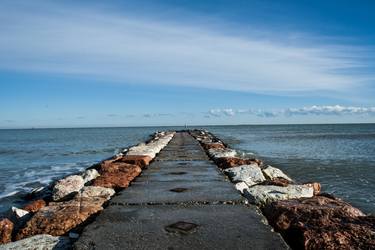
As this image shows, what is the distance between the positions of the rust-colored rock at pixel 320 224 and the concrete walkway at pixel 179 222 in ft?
0.52

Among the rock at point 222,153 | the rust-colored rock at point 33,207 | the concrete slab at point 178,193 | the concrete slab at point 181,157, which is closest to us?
the concrete slab at point 178,193

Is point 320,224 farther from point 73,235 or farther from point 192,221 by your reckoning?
point 73,235

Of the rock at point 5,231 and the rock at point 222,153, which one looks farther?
the rock at point 222,153

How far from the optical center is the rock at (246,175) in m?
5.01

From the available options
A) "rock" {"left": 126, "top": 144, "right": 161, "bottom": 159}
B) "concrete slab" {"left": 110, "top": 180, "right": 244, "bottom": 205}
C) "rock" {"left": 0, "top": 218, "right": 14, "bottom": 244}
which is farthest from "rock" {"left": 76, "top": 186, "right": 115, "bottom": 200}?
"rock" {"left": 126, "top": 144, "right": 161, "bottom": 159}

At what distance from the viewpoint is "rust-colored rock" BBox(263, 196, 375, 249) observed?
233cm

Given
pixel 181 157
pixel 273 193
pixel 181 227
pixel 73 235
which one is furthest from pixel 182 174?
pixel 73 235

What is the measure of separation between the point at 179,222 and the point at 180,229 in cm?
17

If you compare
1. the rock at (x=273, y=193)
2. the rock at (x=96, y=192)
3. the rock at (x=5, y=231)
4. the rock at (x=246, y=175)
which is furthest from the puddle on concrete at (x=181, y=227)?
the rock at (x=246, y=175)

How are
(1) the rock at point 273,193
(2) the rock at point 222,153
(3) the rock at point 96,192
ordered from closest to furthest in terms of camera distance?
(1) the rock at point 273,193
(3) the rock at point 96,192
(2) the rock at point 222,153

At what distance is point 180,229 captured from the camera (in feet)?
8.73

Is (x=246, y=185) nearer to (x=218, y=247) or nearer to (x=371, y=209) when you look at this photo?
(x=218, y=247)

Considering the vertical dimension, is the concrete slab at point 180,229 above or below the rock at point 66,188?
above

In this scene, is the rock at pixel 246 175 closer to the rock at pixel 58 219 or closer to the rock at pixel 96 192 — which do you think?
the rock at pixel 96 192
